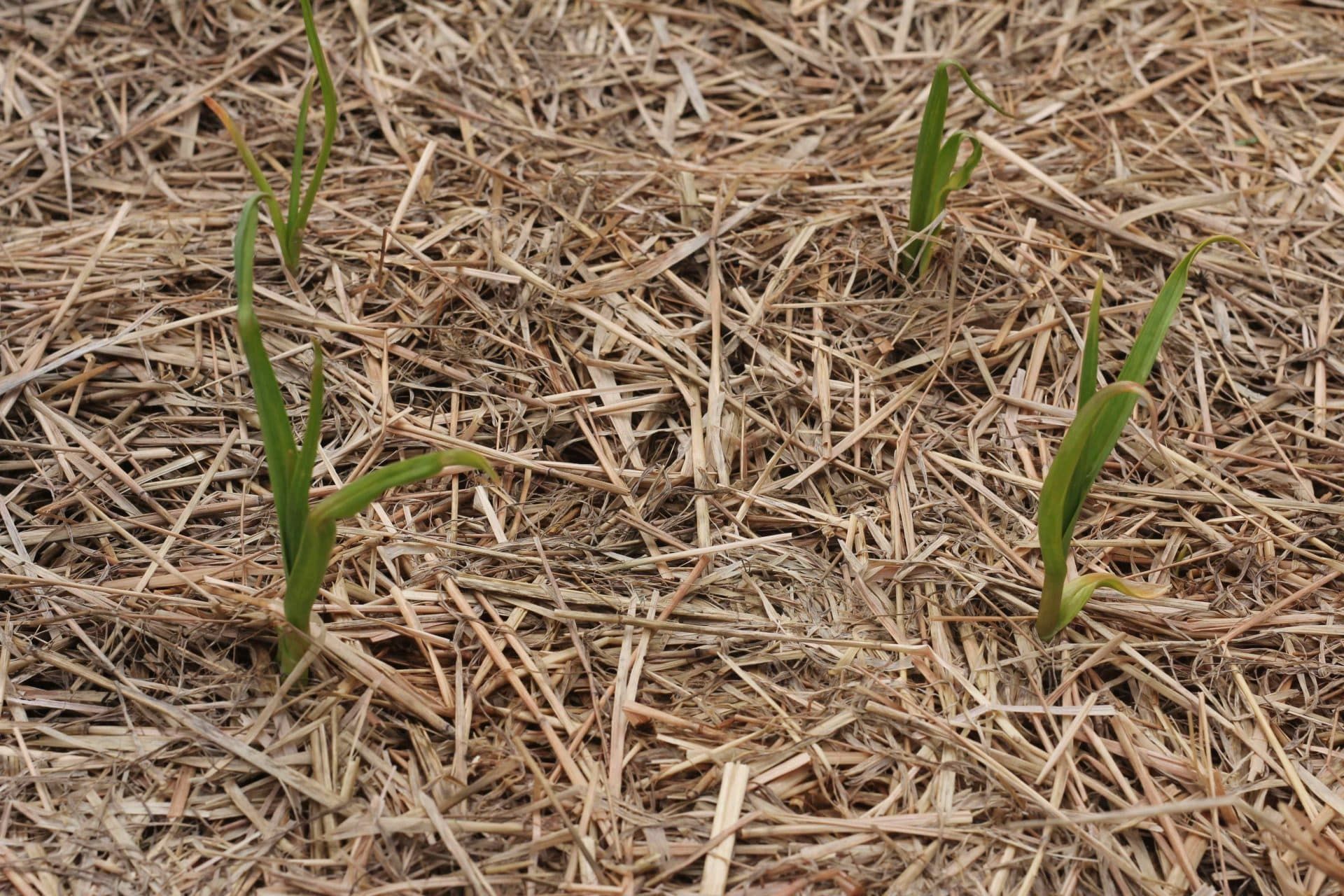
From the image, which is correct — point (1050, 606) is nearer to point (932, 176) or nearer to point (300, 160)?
point (932, 176)

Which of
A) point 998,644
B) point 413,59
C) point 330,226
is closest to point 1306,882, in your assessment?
point 998,644

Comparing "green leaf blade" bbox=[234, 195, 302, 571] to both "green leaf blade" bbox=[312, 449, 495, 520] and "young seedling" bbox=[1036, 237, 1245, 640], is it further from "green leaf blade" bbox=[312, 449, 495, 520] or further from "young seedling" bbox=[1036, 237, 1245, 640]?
"young seedling" bbox=[1036, 237, 1245, 640]

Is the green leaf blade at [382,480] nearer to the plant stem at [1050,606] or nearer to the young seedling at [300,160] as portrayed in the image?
the young seedling at [300,160]

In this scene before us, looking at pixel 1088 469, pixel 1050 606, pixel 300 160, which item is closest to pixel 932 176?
pixel 1088 469

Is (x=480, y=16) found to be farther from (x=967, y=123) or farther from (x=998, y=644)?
(x=998, y=644)

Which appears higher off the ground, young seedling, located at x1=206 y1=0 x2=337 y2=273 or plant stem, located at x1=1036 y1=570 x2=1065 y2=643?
young seedling, located at x1=206 y1=0 x2=337 y2=273

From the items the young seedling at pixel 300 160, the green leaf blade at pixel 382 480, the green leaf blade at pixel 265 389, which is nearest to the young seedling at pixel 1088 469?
the green leaf blade at pixel 382 480

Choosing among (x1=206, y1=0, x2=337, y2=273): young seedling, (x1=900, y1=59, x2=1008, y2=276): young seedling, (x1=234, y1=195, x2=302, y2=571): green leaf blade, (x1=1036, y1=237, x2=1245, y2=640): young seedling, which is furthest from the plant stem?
(x1=206, y1=0, x2=337, y2=273): young seedling
